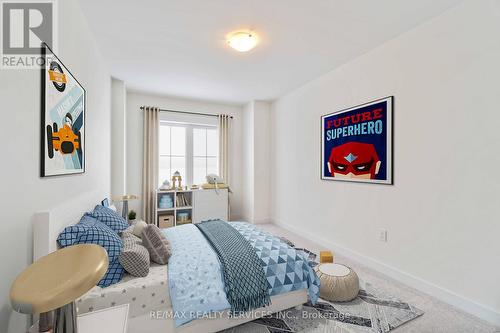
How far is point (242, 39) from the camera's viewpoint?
89.4 inches

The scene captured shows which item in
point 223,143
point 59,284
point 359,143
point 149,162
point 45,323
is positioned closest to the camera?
point 59,284

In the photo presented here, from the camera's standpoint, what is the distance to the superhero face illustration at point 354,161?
2.56m

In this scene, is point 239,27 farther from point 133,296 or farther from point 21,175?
point 133,296

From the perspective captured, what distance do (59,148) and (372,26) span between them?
9.52 feet

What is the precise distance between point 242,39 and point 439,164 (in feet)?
7.46

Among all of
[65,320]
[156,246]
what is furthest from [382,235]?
[65,320]

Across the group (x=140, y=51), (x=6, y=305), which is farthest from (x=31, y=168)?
(x=140, y=51)

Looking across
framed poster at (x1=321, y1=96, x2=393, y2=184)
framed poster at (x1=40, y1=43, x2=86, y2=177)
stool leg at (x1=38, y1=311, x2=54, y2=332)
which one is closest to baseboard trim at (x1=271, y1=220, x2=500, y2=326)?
framed poster at (x1=321, y1=96, x2=393, y2=184)

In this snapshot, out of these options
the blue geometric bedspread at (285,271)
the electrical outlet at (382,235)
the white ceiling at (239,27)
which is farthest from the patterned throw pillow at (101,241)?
the electrical outlet at (382,235)

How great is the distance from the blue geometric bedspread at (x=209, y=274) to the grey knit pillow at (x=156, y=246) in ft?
0.22

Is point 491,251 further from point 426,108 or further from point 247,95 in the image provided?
point 247,95

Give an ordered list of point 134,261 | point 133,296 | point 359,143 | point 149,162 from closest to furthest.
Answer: point 133,296 < point 134,261 < point 359,143 < point 149,162

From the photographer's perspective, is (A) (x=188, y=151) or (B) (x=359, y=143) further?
(A) (x=188, y=151)

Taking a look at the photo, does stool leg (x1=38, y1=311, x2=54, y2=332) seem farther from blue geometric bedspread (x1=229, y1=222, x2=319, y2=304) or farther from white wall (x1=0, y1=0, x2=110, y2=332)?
blue geometric bedspread (x1=229, y1=222, x2=319, y2=304)
